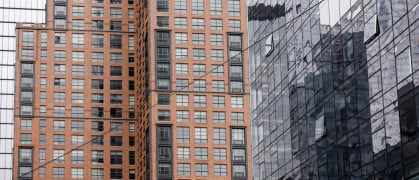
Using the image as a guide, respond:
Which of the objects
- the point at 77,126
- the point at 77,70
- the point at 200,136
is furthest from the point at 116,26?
the point at 200,136

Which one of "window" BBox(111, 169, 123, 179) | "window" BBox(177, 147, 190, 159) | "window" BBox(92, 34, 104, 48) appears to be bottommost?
"window" BBox(111, 169, 123, 179)

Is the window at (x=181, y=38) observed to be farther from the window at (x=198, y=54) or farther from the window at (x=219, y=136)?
the window at (x=219, y=136)

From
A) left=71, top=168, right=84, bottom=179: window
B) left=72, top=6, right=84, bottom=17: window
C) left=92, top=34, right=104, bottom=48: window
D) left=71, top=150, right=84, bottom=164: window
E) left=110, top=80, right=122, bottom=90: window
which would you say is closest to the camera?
left=71, top=168, right=84, bottom=179: window

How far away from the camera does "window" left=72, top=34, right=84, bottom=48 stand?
591 feet

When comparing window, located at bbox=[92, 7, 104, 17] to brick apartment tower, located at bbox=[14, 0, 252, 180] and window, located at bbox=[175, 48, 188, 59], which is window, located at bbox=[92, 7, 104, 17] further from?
window, located at bbox=[175, 48, 188, 59]

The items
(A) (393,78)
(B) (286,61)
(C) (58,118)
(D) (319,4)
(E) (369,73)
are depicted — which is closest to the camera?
(A) (393,78)

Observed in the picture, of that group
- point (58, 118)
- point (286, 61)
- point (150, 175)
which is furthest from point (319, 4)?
point (58, 118)

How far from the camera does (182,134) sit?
161 m

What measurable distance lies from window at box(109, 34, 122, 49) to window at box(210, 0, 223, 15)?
24.7m

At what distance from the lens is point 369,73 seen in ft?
189

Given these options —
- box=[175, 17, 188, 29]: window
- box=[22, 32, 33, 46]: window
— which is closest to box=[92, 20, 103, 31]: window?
box=[22, 32, 33, 46]: window

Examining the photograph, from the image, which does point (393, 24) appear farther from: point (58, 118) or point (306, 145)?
point (58, 118)

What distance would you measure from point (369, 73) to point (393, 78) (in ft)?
12.8

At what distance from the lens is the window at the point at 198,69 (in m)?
163
